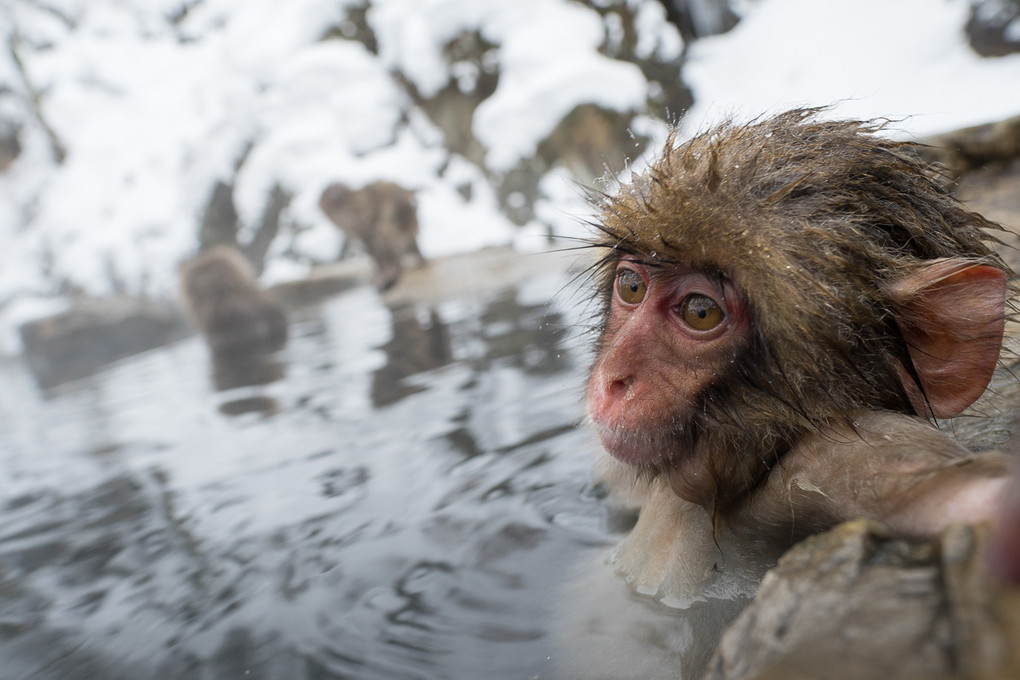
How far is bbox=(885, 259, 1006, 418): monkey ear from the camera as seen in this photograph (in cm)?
132

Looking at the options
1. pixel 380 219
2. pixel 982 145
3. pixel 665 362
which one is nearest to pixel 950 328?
pixel 665 362

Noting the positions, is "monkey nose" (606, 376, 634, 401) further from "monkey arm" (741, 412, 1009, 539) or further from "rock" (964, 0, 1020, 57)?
"rock" (964, 0, 1020, 57)

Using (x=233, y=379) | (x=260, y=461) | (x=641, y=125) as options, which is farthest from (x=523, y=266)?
(x=260, y=461)

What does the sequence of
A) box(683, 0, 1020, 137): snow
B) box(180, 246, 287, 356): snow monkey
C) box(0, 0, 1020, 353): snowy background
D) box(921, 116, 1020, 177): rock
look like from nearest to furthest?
box(921, 116, 1020, 177): rock < box(683, 0, 1020, 137): snow < box(180, 246, 287, 356): snow monkey < box(0, 0, 1020, 353): snowy background

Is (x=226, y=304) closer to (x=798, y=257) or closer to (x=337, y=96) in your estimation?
(x=337, y=96)

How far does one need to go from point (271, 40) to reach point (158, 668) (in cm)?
1523

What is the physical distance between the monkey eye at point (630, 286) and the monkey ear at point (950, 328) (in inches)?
18.9

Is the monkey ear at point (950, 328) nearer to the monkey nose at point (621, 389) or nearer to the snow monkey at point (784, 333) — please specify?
the snow monkey at point (784, 333)

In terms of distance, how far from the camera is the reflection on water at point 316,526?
172 centimetres

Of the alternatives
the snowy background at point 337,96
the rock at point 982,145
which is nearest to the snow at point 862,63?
the snowy background at point 337,96

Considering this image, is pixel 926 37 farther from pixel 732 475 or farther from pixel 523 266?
pixel 732 475

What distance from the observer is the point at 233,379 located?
19.3ft

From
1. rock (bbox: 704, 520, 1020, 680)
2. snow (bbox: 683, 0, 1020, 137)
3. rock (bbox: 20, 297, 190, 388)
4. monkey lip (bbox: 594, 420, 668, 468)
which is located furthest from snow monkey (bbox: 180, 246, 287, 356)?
rock (bbox: 704, 520, 1020, 680)

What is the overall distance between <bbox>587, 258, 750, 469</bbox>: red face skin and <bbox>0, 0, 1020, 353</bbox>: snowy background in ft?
18.7
